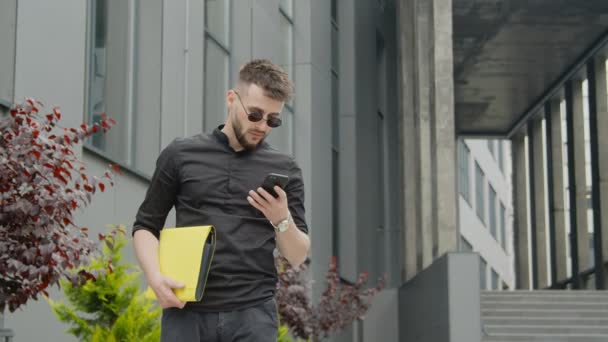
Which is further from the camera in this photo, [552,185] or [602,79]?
[552,185]

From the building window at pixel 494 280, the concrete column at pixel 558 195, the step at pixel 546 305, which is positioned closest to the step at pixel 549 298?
the step at pixel 546 305

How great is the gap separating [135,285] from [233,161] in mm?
5512

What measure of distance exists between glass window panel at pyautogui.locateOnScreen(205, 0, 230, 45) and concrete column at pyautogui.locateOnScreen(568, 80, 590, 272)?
23518mm

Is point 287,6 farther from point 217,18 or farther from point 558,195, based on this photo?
point 558,195

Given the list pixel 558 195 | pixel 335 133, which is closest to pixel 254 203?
pixel 335 133

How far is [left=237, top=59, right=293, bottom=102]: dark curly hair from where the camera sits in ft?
13.9

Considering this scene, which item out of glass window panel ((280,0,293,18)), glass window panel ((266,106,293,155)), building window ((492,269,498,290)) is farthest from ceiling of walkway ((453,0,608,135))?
building window ((492,269,498,290))

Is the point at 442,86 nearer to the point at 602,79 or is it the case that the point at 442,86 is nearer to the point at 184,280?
the point at 602,79

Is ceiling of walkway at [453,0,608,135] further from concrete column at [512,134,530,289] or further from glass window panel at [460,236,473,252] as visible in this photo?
glass window panel at [460,236,473,252]

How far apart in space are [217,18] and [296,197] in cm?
1506

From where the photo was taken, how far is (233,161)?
4.34m

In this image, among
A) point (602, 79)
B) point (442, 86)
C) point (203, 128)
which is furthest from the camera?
point (602, 79)

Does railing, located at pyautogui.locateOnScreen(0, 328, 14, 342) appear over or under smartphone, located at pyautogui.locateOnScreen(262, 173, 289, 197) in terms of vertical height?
under

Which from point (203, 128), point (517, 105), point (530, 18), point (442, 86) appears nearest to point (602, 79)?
point (530, 18)
